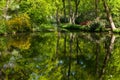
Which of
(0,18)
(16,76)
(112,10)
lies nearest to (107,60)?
(16,76)

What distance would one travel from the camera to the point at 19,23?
4062 cm

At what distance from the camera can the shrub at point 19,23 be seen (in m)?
39.7

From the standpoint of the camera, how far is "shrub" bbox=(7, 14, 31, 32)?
1563 inches

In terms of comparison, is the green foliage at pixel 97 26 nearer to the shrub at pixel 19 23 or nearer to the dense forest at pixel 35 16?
the dense forest at pixel 35 16

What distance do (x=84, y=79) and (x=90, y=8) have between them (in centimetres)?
5180

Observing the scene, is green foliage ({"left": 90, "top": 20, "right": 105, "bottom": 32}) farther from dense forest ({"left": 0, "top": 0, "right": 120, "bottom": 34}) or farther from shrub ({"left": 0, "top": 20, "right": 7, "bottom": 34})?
shrub ({"left": 0, "top": 20, "right": 7, "bottom": 34})

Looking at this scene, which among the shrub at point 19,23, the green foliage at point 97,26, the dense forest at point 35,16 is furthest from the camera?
the green foliage at point 97,26

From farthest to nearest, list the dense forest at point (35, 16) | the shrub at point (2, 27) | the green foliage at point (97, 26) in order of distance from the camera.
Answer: the green foliage at point (97, 26) → the dense forest at point (35, 16) → the shrub at point (2, 27)

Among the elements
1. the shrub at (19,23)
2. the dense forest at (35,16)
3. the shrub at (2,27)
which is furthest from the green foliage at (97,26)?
the shrub at (2,27)

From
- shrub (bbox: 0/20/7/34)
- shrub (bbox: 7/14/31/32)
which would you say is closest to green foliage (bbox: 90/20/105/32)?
shrub (bbox: 7/14/31/32)

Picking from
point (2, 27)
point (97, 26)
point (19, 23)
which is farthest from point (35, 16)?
point (2, 27)

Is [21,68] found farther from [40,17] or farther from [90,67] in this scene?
[40,17]

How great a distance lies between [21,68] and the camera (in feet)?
43.3

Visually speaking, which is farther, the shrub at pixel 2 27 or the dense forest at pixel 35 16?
the dense forest at pixel 35 16
